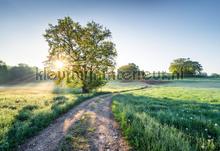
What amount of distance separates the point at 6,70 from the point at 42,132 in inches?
3525

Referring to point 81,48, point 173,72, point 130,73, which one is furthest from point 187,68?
point 81,48

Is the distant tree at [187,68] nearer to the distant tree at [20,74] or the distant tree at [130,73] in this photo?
the distant tree at [130,73]

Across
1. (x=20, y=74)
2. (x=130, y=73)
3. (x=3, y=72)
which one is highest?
(x=3, y=72)

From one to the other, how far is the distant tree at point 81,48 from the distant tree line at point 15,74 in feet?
212

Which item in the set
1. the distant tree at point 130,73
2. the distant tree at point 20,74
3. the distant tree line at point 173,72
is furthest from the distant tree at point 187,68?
the distant tree at point 20,74

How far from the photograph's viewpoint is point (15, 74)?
9031 cm

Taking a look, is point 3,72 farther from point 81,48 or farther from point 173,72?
A: point 173,72

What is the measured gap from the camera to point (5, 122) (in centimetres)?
968

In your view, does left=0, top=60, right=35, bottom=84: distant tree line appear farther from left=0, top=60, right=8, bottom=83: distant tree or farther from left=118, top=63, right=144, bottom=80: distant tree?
left=118, top=63, right=144, bottom=80: distant tree

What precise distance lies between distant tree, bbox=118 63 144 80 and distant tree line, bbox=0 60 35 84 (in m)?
46.9

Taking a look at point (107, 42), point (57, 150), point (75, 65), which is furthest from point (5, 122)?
point (107, 42)

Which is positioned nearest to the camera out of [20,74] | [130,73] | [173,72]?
[20,74]

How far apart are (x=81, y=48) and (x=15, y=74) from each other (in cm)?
Result: 7116

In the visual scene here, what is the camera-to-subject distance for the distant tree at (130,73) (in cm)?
9831
